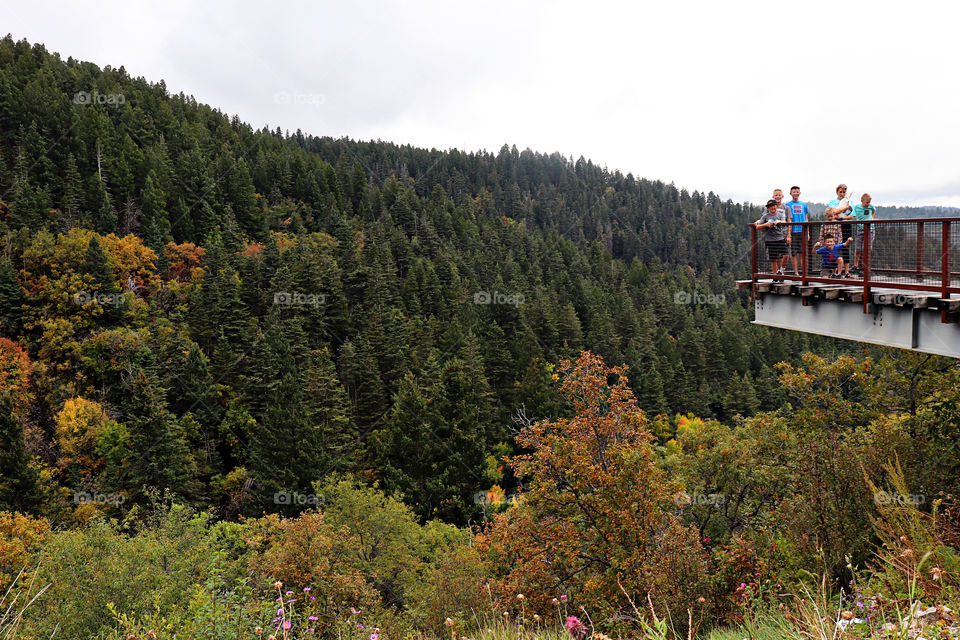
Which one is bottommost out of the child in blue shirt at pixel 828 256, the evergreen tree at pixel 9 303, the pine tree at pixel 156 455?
the pine tree at pixel 156 455

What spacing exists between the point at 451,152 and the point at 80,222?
129795 mm

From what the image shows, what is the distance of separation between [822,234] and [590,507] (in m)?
7.13

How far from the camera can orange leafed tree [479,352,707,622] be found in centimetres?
1112

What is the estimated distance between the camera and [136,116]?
3799 inches

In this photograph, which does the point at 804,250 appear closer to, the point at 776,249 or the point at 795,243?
the point at 795,243

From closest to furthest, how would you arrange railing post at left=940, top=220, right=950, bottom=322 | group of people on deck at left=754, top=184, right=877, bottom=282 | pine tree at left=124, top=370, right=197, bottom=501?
railing post at left=940, top=220, right=950, bottom=322 → group of people on deck at left=754, top=184, right=877, bottom=282 → pine tree at left=124, top=370, right=197, bottom=501

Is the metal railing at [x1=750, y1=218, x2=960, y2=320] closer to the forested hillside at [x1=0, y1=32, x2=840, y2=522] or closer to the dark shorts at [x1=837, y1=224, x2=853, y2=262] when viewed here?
the dark shorts at [x1=837, y1=224, x2=853, y2=262]

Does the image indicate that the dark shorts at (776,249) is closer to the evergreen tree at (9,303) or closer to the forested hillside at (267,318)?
the forested hillside at (267,318)

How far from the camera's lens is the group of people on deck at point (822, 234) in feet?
33.5

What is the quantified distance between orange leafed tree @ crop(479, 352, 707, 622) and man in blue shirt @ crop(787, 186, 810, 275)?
457cm

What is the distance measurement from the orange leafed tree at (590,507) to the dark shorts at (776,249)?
427cm

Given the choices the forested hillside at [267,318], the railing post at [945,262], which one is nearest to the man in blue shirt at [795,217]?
the railing post at [945,262]

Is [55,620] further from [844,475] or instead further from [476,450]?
[476,450]

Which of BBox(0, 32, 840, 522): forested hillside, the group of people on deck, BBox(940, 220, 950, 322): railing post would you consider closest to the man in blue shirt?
the group of people on deck
